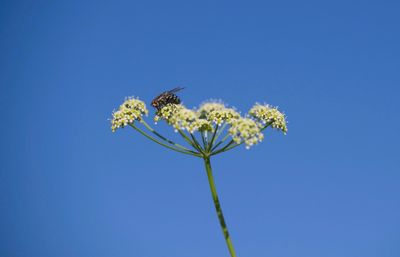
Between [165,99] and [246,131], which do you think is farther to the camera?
[165,99]

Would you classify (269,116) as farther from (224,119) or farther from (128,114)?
(128,114)

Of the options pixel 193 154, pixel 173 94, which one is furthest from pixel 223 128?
pixel 173 94

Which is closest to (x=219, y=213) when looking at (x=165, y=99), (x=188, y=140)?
(x=188, y=140)

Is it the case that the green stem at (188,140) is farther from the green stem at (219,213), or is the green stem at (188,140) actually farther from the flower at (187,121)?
the green stem at (219,213)

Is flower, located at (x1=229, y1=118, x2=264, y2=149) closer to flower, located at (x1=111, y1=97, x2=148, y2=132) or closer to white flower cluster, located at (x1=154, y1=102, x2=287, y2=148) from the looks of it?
white flower cluster, located at (x1=154, y1=102, x2=287, y2=148)

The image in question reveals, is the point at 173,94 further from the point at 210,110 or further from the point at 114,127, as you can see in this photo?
the point at 114,127

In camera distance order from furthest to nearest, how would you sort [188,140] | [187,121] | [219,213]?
1. [187,121]
2. [188,140]
3. [219,213]
